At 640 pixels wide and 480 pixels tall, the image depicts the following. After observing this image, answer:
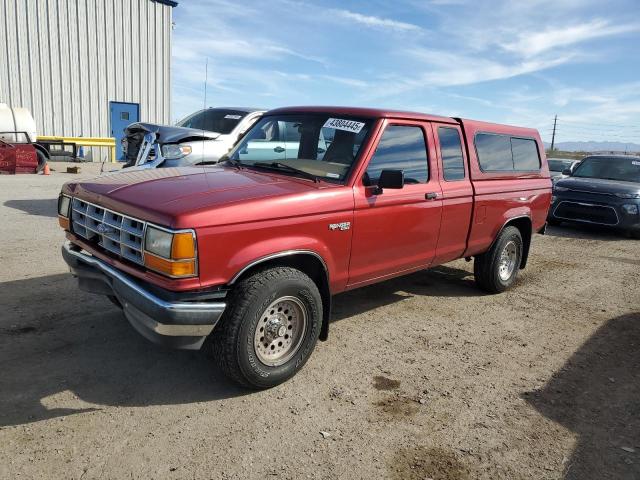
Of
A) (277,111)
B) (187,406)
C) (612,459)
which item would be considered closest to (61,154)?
(277,111)

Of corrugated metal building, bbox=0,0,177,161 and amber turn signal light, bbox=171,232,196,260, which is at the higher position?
corrugated metal building, bbox=0,0,177,161

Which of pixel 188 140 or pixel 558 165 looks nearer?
pixel 188 140

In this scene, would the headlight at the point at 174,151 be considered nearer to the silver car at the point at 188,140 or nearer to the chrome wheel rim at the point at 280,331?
the silver car at the point at 188,140

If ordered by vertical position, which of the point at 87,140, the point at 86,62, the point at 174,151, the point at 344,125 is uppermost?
the point at 86,62

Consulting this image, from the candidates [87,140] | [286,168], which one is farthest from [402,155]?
[87,140]

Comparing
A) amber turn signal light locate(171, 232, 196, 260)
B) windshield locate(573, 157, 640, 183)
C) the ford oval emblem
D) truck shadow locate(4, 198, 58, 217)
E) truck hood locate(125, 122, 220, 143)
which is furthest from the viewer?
windshield locate(573, 157, 640, 183)

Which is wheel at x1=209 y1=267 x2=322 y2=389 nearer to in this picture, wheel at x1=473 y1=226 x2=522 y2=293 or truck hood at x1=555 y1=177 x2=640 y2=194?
wheel at x1=473 y1=226 x2=522 y2=293

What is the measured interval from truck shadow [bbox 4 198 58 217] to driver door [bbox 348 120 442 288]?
6975 mm

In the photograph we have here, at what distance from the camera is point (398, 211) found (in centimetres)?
416

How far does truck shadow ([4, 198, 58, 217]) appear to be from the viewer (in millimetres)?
9048

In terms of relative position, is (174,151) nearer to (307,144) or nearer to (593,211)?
(307,144)

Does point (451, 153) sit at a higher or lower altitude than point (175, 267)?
higher

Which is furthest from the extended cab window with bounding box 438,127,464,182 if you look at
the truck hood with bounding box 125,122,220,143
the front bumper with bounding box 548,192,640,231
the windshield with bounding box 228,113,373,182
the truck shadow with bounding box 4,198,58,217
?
the truck shadow with bounding box 4,198,58,217

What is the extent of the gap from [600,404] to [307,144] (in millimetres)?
3050
